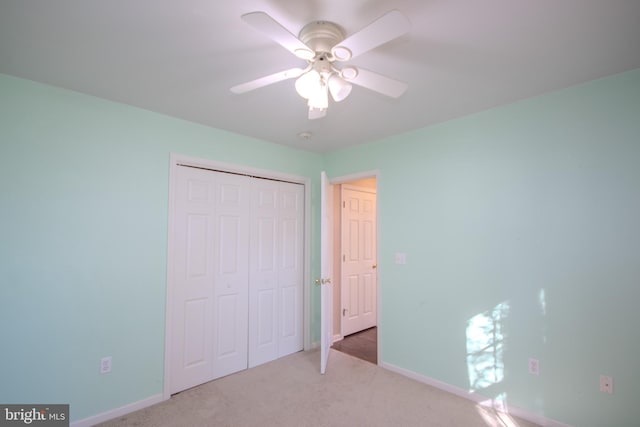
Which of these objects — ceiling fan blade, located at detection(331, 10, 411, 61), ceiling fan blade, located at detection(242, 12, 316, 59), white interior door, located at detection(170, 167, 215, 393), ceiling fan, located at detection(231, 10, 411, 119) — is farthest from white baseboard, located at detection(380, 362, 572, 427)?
ceiling fan blade, located at detection(242, 12, 316, 59)

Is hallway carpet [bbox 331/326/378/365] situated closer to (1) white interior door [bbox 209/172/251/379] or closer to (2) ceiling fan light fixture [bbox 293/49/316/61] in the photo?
(1) white interior door [bbox 209/172/251/379]

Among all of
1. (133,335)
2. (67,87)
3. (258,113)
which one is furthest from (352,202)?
(67,87)

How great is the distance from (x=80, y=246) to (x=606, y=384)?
12.1 feet

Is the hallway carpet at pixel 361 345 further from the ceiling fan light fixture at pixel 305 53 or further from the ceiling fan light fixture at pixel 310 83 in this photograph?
the ceiling fan light fixture at pixel 305 53

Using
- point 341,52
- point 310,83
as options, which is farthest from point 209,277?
point 341,52

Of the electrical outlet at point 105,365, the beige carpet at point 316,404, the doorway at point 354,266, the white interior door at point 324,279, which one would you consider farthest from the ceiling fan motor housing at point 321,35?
the electrical outlet at point 105,365

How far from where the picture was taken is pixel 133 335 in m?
2.45

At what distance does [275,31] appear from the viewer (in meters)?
1.23

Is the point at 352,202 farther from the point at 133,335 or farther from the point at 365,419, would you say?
the point at 133,335

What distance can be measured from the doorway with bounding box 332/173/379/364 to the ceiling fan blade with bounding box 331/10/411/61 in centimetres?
244

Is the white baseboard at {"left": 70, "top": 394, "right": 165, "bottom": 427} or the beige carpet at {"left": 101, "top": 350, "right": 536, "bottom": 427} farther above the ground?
the white baseboard at {"left": 70, "top": 394, "right": 165, "bottom": 427}

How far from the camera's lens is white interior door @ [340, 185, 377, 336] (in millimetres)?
4188

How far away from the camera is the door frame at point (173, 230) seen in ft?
8.61

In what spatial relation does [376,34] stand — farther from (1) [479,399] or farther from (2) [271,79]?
(1) [479,399]
